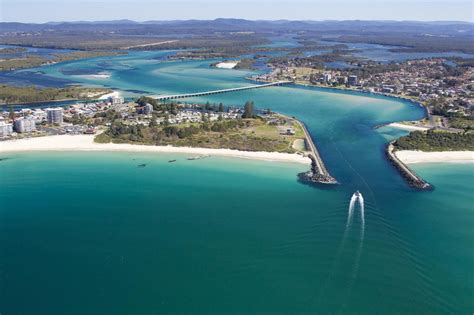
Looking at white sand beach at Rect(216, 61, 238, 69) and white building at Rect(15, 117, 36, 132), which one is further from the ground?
white sand beach at Rect(216, 61, 238, 69)

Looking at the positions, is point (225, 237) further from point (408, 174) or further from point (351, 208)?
point (408, 174)

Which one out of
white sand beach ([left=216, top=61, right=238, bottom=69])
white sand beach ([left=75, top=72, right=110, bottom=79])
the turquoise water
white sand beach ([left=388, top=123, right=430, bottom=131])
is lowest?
the turquoise water

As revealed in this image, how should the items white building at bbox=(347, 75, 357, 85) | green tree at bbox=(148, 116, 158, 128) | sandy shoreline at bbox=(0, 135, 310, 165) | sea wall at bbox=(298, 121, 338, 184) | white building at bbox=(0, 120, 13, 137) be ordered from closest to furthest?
sea wall at bbox=(298, 121, 338, 184) < sandy shoreline at bbox=(0, 135, 310, 165) < white building at bbox=(0, 120, 13, 137) < green tree at bbox=(148, 116, 158, 128) < white building at bbox=(347, 75, 357, 85)

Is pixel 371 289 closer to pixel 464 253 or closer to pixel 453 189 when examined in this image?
pixel 464 253

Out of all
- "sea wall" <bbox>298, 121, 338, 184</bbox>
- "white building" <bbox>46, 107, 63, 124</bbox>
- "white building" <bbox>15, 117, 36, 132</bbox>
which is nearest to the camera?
"sea wall" <bbox>298, 121, 338, 184</bbox>

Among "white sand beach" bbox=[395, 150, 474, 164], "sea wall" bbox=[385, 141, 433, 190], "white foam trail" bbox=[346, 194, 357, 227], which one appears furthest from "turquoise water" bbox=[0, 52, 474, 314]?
"white sand beach" bbox=[395, 150, 474, 164]

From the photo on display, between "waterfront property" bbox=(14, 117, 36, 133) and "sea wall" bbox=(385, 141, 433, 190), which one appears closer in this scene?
"sea wall" bbox=(385, 141, 433, 190)

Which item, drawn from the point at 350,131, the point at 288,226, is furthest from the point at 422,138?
the point at 288,226

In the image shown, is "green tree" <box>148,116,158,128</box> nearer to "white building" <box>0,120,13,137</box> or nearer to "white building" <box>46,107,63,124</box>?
"white building" <box>46,107,63,124</box>
